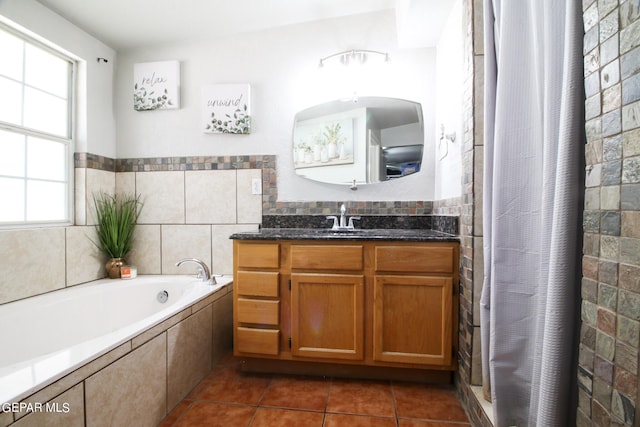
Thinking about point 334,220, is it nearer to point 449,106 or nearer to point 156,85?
point 449,106

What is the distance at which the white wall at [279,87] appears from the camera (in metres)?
2.13

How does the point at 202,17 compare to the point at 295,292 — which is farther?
the point at 202,17

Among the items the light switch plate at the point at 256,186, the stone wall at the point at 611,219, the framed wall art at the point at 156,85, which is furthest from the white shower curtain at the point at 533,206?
the framed wall art at the point at 156,85

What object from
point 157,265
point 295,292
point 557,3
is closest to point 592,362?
point 557,3

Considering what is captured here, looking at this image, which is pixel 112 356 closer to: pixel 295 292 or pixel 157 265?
pixel 295 292

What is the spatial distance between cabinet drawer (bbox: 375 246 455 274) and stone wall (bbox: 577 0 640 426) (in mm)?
888

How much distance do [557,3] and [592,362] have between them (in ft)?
2.73

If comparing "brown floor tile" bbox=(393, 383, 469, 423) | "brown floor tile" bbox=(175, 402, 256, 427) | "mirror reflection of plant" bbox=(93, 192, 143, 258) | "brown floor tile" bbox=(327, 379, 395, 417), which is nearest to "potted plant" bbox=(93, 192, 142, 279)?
"mirror reflection of plant" bbox=(93, 192, 143, 258)

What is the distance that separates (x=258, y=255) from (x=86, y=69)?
192 centimetres

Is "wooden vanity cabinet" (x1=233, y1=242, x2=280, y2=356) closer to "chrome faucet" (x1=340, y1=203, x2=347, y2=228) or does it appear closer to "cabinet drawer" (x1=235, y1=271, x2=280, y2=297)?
"cabinet drawer" (x1=235, y1=271, x2=280, y2=297)

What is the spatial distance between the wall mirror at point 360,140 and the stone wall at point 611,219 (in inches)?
58.9

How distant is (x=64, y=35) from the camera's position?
1963 millimetres

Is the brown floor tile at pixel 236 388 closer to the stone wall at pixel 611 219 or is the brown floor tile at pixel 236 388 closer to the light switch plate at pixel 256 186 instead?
the light switch plate at pixel 256 186

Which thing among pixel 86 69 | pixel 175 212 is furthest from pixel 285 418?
pixel 86 69
